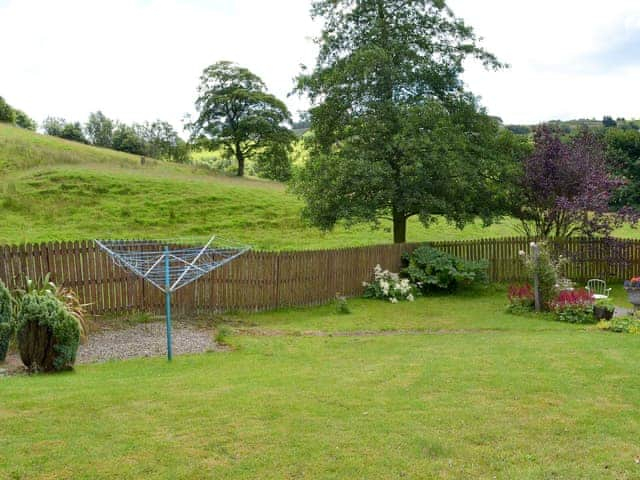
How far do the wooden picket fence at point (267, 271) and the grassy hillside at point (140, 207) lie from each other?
4653mm

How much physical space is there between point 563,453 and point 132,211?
25836mm

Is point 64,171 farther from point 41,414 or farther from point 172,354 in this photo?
point 41,414

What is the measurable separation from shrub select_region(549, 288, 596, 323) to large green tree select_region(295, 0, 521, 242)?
5.29 meters

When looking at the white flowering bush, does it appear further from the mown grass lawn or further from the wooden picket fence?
the mown grass lawn

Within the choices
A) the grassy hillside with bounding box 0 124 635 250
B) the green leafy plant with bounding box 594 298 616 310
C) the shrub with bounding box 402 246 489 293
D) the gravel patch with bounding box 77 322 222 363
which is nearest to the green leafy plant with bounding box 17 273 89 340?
the gravel patch with bounding box 77 322 222 363

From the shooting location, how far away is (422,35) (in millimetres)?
20266

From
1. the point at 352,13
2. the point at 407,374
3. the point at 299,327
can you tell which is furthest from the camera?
the point at 352,13

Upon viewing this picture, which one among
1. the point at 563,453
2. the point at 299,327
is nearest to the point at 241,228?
the point at 299,327

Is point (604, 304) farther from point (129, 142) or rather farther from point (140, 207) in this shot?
point (129, 142)

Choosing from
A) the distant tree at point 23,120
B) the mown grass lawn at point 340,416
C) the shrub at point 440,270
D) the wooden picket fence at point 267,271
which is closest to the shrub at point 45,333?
the mown grass lawn at point 340,416

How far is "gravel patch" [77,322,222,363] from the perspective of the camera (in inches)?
424

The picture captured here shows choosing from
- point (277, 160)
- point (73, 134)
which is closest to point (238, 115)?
point (277, 160)

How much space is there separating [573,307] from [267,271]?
25.7 feet

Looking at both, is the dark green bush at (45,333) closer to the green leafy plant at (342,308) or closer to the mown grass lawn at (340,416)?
the mown grass lawn at (340,416)
